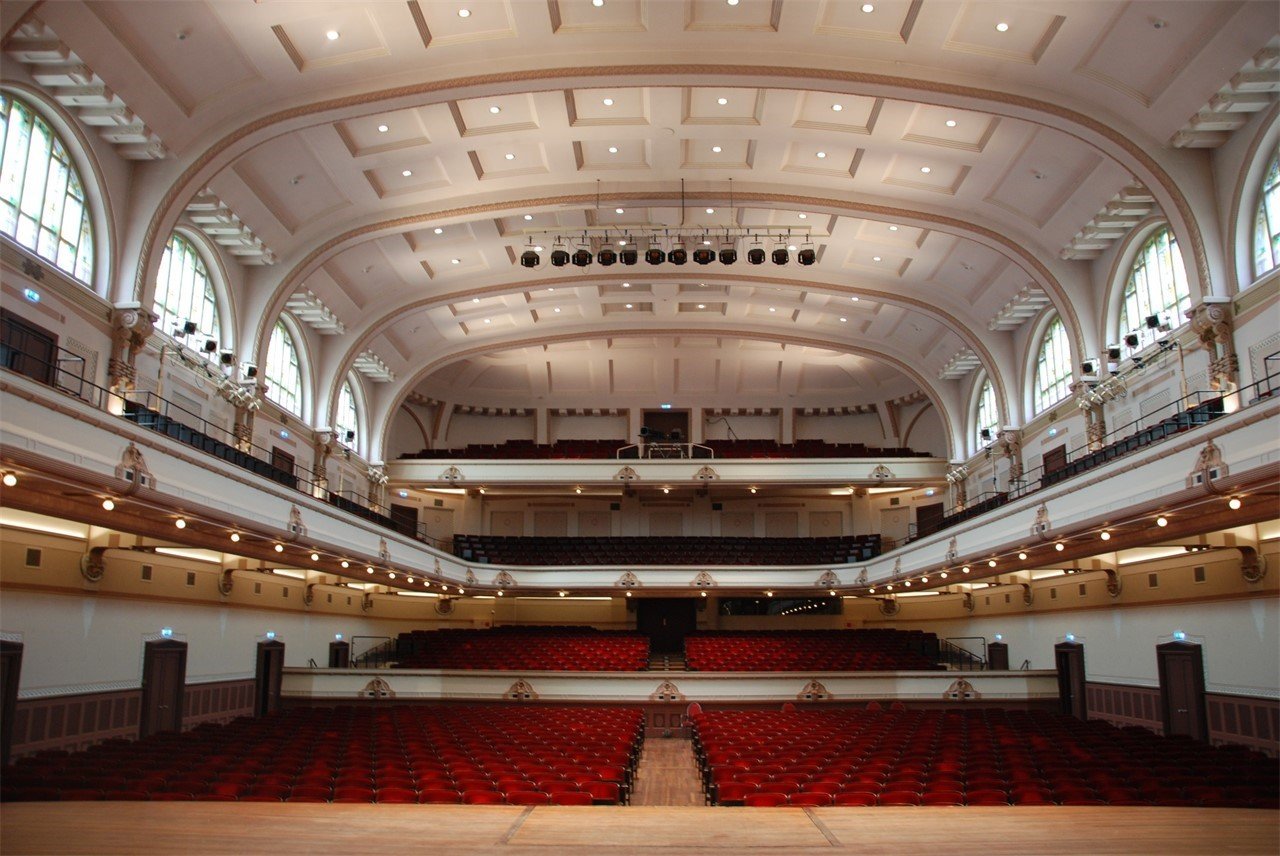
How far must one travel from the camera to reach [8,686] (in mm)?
12156

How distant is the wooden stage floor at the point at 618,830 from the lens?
519 centimetres

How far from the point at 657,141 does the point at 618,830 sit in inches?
553

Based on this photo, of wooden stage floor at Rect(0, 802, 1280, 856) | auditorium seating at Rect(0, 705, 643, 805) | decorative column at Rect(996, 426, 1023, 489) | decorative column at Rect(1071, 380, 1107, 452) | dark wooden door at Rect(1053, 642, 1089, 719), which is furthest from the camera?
→ decorative column at Rect(996, 426, 1023, 489)

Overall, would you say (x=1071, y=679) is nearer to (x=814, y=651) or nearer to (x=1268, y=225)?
(x=814, y=651)

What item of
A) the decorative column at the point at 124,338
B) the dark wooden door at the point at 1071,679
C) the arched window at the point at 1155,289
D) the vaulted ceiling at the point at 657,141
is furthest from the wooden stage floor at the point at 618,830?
the dark wooden door at the point at 1071,679

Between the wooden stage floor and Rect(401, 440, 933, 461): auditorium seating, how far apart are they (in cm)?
2337

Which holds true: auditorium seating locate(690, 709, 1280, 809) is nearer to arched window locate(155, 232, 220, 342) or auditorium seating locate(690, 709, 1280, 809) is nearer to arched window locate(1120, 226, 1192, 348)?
arched window locate(1120, 226, 1192, 348)

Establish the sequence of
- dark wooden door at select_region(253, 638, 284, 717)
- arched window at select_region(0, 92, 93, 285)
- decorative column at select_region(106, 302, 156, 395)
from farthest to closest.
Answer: dark wooden door at select_region(253, 638, 284, 717), decorative column at select_region(106, 302, 156, 395), arched window at select_region(0, 92, 93, 285)

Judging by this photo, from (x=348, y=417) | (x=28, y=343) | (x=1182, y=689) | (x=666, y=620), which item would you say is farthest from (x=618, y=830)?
(x=666, y=620)

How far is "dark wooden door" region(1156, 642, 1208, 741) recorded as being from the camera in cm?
1491

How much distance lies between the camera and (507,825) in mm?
5832

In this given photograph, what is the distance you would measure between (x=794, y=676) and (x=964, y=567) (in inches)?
175

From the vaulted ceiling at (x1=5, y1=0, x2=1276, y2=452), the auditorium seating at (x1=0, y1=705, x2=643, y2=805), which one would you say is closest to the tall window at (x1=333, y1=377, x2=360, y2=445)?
the vaulted ceiling at (x1=5, y1=0, x2=1276, y2=452)

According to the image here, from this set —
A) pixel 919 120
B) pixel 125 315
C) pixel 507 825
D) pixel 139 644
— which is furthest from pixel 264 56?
pixel 507 825
